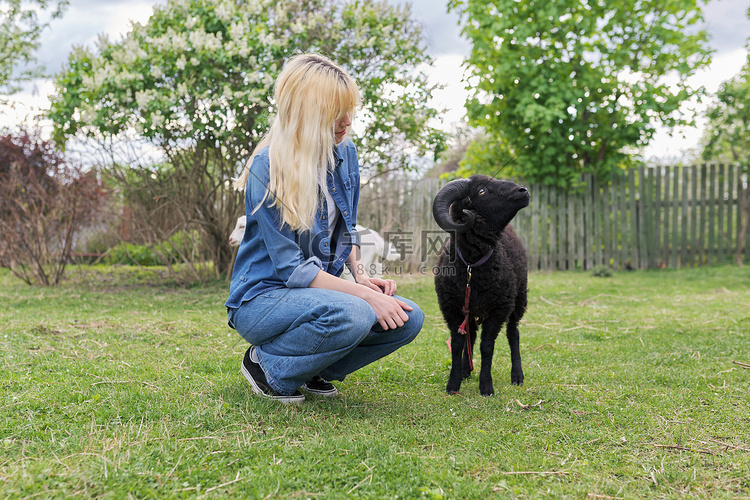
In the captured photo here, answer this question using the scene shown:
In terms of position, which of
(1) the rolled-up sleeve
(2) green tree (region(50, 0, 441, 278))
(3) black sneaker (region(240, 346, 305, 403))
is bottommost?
(3) black sneaker (region(240, 346, 305, 403))

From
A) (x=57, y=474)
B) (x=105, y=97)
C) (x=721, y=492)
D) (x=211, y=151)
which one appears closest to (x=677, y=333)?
(x=721, y=492)

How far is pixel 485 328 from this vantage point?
11.0ft

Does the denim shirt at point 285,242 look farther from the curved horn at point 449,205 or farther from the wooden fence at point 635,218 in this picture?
the wooden fence at point 635,218

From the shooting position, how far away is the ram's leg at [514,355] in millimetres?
3504

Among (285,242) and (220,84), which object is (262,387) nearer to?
(285,242)

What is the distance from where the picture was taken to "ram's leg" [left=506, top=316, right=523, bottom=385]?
3.50 meters

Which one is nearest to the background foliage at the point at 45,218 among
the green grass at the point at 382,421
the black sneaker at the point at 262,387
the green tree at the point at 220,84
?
the green tree at the point at 220,84

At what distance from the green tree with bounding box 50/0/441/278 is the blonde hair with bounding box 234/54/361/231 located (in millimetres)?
3960

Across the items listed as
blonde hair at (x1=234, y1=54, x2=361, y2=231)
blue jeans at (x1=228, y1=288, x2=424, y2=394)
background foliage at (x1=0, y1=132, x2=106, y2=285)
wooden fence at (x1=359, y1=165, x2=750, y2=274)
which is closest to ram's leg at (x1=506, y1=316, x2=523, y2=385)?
blue jeans at (x1=228, y1=288, x2=424, y2=394)

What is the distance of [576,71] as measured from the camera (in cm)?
1048

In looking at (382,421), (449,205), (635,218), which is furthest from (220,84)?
(635,218)

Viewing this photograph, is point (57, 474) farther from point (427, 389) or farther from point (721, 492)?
point (721, 492)

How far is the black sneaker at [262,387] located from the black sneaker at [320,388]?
0.13 m

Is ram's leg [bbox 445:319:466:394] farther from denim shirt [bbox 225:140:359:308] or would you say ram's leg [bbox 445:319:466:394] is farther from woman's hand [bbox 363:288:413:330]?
denim shirt [bbox 225:140:359:308]
